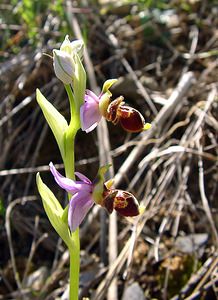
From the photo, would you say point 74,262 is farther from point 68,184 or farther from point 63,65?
point 63,65

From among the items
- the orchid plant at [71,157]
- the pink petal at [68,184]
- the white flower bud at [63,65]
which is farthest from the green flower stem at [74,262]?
the white flower bud at [63,65]

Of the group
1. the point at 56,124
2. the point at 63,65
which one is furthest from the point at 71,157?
the point at 63,65

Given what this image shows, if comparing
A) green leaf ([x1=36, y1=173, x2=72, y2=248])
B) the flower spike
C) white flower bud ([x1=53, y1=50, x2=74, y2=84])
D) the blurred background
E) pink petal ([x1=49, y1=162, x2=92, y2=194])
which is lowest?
the blurred background

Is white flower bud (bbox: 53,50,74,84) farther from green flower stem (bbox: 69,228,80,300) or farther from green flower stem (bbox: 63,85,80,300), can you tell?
green flower stem (bbox: 69,228,80,300)

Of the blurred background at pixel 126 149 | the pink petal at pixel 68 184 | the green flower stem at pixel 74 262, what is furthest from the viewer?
the blurred background at pixel 126 149

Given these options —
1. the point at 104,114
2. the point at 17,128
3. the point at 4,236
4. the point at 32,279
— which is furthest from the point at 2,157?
the point at 104,114

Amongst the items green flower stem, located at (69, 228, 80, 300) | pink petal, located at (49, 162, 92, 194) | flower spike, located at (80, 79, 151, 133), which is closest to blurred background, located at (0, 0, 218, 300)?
green flower stem, located at (69, 228, 80, 300)

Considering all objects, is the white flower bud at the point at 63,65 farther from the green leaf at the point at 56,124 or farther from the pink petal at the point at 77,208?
the pink petal at the point at 77,208
